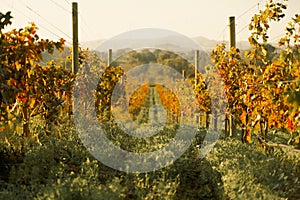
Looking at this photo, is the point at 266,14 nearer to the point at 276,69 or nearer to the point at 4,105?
the point at 276,69

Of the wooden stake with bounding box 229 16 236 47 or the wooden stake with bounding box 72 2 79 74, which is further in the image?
the wooden stake with bounding box 72 2 79 74

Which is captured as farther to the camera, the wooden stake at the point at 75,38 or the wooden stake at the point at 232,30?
the wooden stake at the point at 75,38

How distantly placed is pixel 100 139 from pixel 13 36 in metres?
2.72

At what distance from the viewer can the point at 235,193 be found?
178 inches

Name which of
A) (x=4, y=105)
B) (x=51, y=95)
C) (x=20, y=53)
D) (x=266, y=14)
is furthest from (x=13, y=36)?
(x=266, y=14)

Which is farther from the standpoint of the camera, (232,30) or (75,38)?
(75,38)

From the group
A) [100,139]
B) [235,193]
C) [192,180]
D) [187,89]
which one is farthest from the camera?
[187,89]

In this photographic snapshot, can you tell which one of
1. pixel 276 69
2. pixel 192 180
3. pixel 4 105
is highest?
pixel 276 69

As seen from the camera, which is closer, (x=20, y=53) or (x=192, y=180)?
(x=20, y=53)

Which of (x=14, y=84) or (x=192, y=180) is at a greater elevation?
(x=14, y=84)

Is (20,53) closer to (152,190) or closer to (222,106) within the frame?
(152,190)

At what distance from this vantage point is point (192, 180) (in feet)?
19.9

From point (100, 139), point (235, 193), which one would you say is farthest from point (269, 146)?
point (100, 139)

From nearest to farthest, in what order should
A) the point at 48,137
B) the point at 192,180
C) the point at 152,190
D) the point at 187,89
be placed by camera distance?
the point at 152,190 < the point at 192,180 < the point at 48,137 < the point at 187,89
